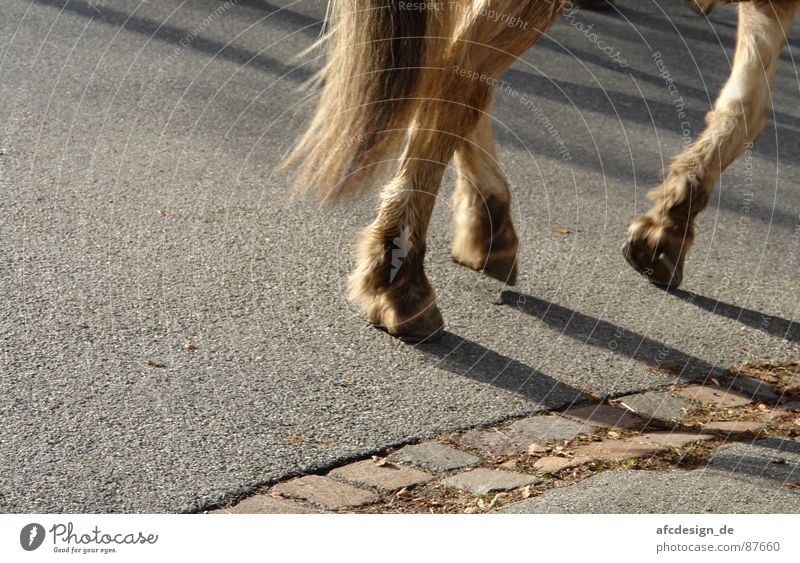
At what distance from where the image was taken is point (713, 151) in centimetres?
429

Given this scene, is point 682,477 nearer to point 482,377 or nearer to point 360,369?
point 482,377

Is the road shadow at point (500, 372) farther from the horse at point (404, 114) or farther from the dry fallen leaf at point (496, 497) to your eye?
the dry fallen leaf at point (496, 497)

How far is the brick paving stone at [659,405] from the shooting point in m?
3.34

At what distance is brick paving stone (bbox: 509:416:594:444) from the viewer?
10.2 ft

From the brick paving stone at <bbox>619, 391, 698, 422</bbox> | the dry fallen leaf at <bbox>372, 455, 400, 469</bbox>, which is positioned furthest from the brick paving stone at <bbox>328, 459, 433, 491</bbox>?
the brick paving stone at <bbox>619, 391, 698, 422</bbox>

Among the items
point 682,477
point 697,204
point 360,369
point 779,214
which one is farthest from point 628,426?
point 779,214

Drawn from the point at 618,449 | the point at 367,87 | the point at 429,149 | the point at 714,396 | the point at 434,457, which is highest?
the point at 367,87

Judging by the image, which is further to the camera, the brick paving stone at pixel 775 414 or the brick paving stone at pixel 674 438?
the brick paving stone at pixel 775 414

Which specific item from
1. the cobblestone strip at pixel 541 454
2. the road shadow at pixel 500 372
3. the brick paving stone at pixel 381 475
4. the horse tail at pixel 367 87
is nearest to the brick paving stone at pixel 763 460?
the cobblestone strip at pixel 541 454

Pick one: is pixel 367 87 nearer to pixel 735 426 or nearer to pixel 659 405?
pixel 659 405

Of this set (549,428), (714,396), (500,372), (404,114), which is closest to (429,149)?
(404,114)

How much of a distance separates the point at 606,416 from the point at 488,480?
60 centimetres

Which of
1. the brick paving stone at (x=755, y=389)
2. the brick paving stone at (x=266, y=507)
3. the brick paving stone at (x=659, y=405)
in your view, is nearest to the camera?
the brick paving stone at (x=266, y=507)

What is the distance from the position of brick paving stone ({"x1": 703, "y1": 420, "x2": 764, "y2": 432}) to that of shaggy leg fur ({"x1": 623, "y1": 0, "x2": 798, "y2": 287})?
3.07ft
